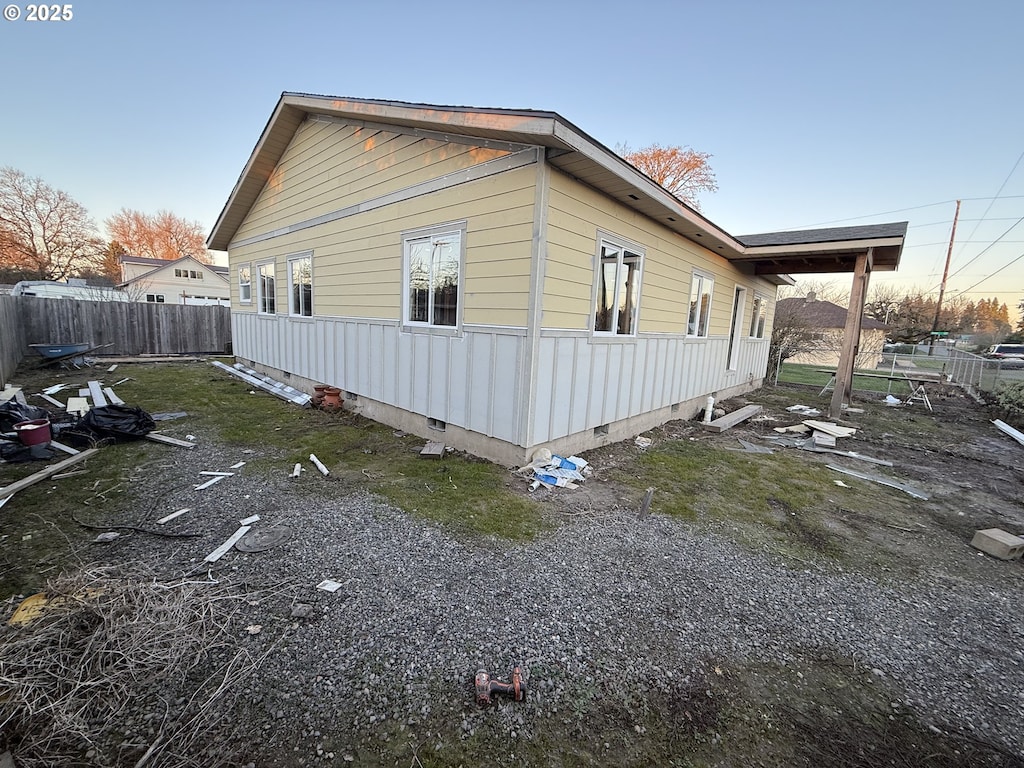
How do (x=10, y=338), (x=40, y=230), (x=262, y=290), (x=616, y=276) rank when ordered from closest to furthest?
(x=616, y=276) → (x=10, y=338) → (x=262, y=290) → (x=40, y=230)

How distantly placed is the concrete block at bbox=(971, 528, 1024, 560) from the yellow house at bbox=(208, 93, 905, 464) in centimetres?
380

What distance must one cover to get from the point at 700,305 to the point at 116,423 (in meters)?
9.96

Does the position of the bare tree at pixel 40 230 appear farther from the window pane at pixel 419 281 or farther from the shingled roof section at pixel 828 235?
the shingled roof section at pixel 828 235

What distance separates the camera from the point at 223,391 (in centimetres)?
888

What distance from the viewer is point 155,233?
41938mm

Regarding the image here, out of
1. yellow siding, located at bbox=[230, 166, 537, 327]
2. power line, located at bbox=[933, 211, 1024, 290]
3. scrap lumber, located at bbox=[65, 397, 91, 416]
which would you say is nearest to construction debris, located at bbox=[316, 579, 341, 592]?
yellow siding, located at bbox=[230, 166, 537, 327]

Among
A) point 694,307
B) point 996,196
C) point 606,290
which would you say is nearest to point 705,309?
point 694,307

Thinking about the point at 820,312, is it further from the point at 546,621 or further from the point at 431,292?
the point at 546,621

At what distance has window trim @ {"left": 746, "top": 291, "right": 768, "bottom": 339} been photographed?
435 inches

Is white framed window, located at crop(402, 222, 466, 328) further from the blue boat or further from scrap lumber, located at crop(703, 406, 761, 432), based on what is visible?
the blue boat

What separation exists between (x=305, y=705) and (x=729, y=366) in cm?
1083

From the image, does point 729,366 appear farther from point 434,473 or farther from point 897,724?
point 897,724

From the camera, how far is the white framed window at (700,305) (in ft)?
25.9

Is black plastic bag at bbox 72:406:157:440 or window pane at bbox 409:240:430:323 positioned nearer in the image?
black plastic bag at bbox 72:406:157:440
